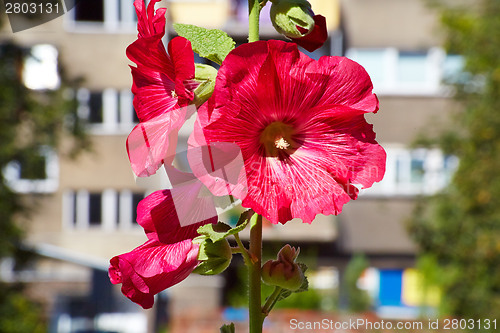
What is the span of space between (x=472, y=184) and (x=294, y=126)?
5.54m

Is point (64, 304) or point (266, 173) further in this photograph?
point (64, 304)

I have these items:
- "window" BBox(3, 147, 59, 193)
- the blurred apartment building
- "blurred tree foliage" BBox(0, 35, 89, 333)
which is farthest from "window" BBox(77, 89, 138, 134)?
"blurred tree foliage" BBox(0, 35, 89, 333)

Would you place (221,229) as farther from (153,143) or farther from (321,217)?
(321,217)

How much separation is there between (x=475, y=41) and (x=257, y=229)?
5.64m

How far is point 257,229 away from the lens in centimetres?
42

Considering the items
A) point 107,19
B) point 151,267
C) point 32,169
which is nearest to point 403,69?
point 107,19

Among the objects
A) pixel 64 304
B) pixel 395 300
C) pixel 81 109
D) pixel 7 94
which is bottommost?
pixel 395 300

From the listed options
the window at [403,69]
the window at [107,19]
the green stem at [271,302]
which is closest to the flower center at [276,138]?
the green stem at [271,302]

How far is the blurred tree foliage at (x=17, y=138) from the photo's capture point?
455cm

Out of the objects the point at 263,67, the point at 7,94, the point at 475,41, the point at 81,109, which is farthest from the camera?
the point at 81,109

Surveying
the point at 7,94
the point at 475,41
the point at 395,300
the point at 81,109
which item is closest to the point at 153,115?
the point at 7,94

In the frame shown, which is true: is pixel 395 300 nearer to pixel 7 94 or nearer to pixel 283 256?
pixel 7 94

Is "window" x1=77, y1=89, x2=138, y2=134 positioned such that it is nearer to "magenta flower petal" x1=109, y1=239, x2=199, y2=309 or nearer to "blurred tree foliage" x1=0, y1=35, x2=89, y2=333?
"blurred tree foliage" x1=0, y1=35, x2=89, y2=333

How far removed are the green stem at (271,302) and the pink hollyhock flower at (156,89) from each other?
0.43 feet
